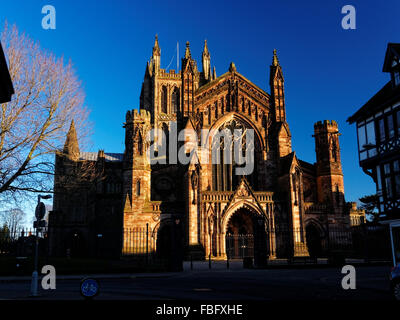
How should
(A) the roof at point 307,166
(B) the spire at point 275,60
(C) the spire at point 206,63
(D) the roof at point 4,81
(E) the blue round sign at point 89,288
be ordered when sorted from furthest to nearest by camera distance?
(C) the spire at point 206,63, (B) the spire at point 275,60, (A) the roof at point 307,166, (D) the roof at point 4,81, (E) the blue round sign at point 89,288

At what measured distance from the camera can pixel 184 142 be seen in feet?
120

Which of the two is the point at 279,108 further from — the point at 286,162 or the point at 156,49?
the point at 156,49

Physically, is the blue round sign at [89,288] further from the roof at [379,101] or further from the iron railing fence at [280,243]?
the iron railing fence at [280,243]

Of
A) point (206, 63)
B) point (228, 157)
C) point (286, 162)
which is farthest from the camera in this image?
point (206, 63)

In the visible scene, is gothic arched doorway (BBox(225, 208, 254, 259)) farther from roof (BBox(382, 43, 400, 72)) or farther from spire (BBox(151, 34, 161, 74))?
spire (BBox(151, 34, 161, 74))

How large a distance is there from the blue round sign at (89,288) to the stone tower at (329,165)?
31626 millimetres

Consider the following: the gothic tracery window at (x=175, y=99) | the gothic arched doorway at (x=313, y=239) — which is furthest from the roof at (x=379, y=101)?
the gothic tracery window at (x=175, y=99)

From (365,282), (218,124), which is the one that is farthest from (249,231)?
(365,282)

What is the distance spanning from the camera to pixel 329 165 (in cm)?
3812

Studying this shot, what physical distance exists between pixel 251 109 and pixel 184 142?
27.5 feet

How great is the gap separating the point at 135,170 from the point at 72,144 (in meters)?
12.6

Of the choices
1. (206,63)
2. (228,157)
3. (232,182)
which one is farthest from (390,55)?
(206,63)

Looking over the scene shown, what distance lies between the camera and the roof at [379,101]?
22197 millimetres
